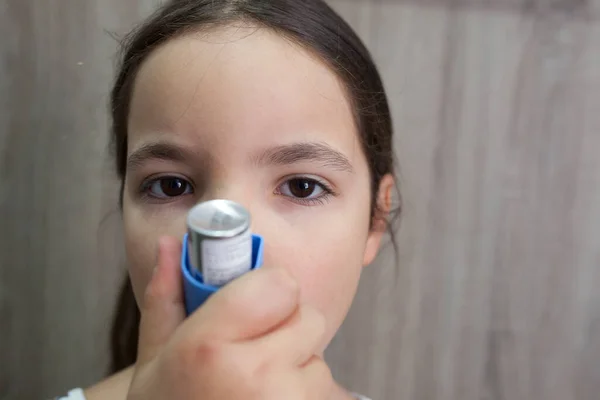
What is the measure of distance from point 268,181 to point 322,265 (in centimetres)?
11

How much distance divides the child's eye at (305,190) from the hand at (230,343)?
0.66ft

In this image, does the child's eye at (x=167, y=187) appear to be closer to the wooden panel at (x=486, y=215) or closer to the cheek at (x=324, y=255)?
the cheek at (x=324, y=255)

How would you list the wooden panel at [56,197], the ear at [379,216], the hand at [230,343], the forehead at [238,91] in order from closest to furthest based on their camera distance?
the hand at [230,343]
the forehead at [238,91]
the ear at [379,216]
the wooden panel at [56,197]

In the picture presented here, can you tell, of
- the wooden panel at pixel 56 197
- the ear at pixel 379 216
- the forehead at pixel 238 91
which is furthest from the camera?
the wooden panel at pixel 56 197

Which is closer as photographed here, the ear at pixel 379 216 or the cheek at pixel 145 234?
the cheek at pixel 145 234

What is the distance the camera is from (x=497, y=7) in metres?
0.99

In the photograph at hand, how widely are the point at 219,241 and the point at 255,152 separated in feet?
0.65

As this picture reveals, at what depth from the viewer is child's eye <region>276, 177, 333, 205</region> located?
2.04 ft

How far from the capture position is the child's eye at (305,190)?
0.62 metres

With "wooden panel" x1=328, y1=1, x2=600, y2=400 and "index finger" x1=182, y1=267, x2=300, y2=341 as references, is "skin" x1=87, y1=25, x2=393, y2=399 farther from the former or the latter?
"wooden panel" x1=328, y1=1, x2=600, y2=400

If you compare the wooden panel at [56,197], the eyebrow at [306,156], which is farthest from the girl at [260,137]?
the wooden panel at [56,197]

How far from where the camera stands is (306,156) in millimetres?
606

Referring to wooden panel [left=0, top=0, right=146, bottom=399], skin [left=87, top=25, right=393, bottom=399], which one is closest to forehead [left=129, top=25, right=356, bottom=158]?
skin [left=87, top=25, right=393, bottom=399]

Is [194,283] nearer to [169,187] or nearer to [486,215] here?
[169,187]
